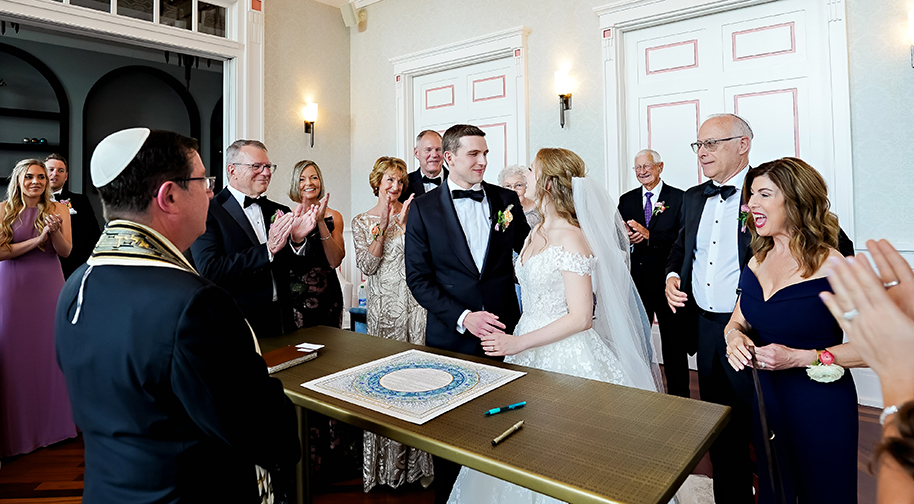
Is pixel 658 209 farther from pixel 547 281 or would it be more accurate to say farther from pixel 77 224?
pixel 77 224

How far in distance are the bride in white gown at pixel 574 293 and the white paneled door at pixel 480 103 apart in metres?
3.52

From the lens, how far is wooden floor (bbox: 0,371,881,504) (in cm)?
272

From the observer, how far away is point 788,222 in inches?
77.0

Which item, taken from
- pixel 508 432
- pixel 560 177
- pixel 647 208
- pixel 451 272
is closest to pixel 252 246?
pixel 451 272

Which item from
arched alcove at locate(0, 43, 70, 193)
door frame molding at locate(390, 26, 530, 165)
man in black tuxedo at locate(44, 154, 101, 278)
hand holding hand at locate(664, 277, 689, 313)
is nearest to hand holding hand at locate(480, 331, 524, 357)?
hand holding hand at locate(664, 277, 689, 313)

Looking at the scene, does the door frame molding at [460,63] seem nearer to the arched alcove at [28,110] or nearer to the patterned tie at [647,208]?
the patterned tie at [647,208]

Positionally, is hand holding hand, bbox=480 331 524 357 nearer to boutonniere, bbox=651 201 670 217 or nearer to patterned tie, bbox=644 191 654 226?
boutonniere, bbox=651 201 670 217

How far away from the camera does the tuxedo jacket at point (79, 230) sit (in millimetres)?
3914

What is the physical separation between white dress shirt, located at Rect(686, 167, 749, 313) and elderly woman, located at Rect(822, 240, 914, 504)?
169 cm

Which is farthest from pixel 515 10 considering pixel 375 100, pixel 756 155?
pixel 756 155

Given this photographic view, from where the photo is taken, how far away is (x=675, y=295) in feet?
8.52

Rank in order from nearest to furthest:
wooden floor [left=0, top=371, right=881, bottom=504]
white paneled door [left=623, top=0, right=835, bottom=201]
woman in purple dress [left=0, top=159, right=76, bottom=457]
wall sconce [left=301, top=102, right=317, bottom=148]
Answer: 1. wooden floor [left=0, top=371, right=881, bottom=504]
2. woman in purple dress [left=0, top=159, right=76, bottom=457]
3. white paneled door [left=623, top=0, right=835, bottom=201]
4. wall sconce [left=301, top=102, right=317, bottom=148]

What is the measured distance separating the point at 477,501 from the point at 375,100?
5968 mm

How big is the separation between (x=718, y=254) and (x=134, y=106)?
8.29 meters
